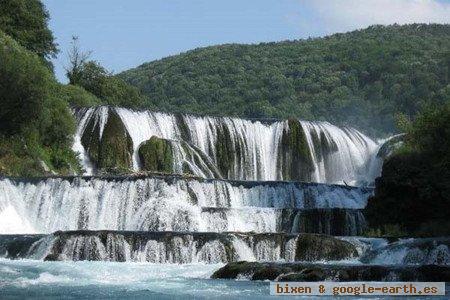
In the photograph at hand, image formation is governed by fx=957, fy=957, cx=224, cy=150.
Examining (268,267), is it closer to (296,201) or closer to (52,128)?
(296,201)

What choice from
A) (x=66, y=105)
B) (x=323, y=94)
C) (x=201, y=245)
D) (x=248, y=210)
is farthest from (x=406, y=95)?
(x=201, y=245)

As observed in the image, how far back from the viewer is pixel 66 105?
5022cm

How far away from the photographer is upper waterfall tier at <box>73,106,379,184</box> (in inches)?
1933

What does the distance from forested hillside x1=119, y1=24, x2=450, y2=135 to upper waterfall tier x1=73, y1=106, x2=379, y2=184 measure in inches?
1353

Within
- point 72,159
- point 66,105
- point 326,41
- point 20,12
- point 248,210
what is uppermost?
point 326,41

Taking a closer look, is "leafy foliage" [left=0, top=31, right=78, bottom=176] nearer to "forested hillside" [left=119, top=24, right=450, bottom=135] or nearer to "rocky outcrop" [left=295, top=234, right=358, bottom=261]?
"rocky outcrop" [left=295, top=234, right=358, bottom=261]

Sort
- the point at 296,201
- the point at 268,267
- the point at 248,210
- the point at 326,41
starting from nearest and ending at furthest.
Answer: the point at 268,267, the point at 248,210, the point at 296,201, the point at 326,41

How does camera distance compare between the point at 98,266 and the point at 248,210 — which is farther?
the point at 248,210

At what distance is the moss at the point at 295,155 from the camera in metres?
55.5

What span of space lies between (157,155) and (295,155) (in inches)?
415

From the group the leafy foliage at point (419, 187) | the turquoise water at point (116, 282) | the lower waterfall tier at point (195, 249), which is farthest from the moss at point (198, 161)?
the turquoise water at point (116, 282)

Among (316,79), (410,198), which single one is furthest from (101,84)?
(316,79)

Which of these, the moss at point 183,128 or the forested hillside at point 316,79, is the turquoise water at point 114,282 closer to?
the moss at point 183,128

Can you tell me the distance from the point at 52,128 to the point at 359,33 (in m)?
95.8
